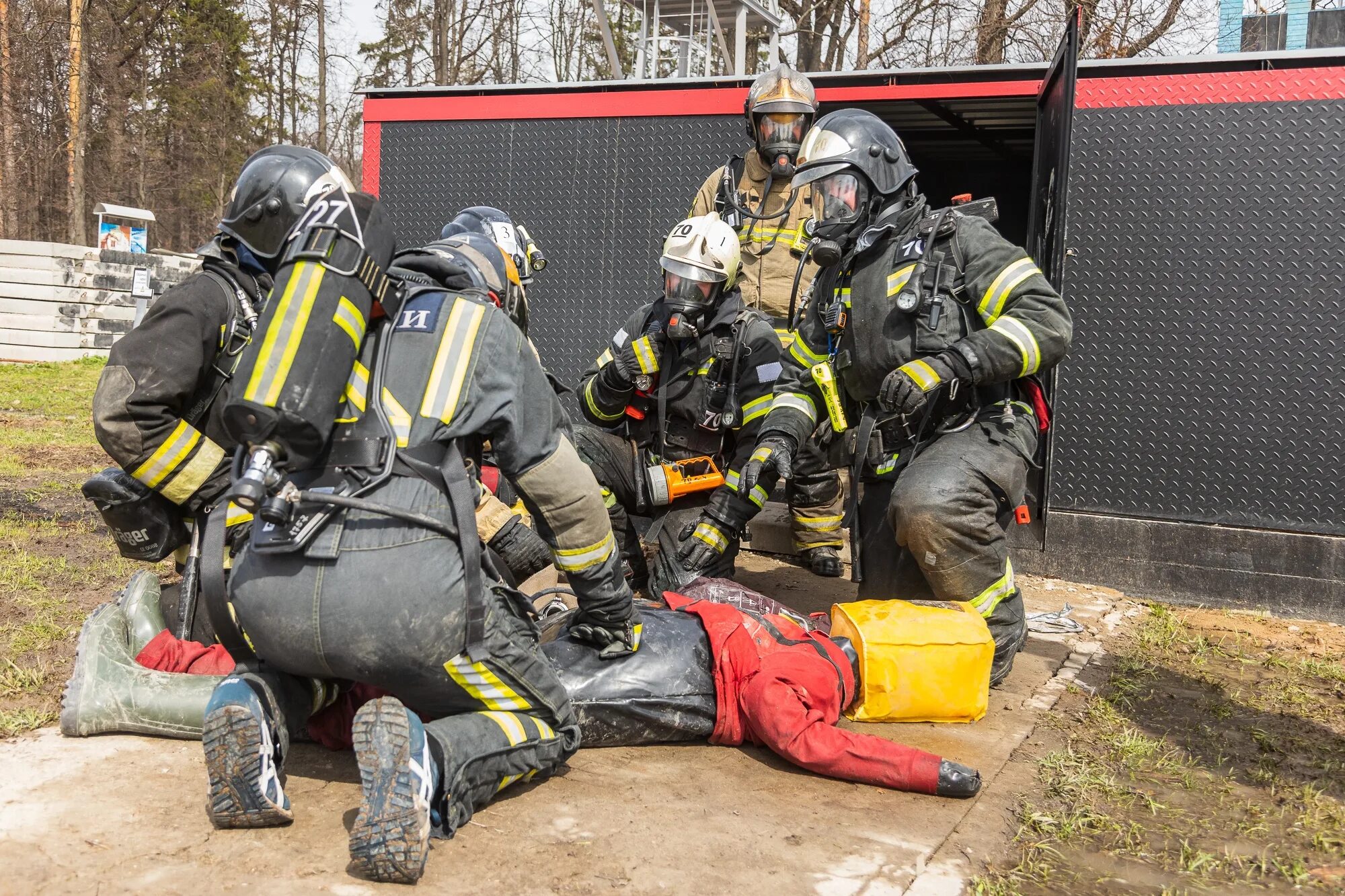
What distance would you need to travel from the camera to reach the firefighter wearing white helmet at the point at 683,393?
16.7ft

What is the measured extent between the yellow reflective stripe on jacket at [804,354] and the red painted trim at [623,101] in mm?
2230

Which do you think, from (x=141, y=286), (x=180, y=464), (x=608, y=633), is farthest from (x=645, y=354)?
(x=141, y=286)

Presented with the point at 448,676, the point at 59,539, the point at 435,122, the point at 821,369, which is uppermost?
the point at 435,122

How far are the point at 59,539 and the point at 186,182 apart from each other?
25.3 metres

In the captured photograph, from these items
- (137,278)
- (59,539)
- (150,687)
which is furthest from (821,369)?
(137,278)

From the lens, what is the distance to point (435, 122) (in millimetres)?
7551

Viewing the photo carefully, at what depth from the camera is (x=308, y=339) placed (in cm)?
238

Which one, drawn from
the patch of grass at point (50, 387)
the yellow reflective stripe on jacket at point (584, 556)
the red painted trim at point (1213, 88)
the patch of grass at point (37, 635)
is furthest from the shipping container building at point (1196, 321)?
the patch of grass at point (50, 387)

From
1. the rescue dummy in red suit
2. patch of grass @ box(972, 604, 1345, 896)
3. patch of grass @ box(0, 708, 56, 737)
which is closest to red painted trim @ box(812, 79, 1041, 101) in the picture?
patch of grass @ box(972, 604, 1345, 896)

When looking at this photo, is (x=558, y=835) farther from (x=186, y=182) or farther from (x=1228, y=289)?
(x=186, y=182)

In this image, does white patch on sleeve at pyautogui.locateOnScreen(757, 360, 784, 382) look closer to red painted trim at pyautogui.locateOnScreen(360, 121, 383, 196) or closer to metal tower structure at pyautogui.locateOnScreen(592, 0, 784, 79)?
metal tower structure at pyautogui.locateOnScreen(592, 0, 784, 79)

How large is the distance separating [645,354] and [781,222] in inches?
59.1

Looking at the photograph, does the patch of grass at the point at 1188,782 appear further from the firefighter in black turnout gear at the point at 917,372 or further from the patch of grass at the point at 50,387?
the patch of grass at the point at 50,387

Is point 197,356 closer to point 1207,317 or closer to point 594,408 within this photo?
point 594,408
